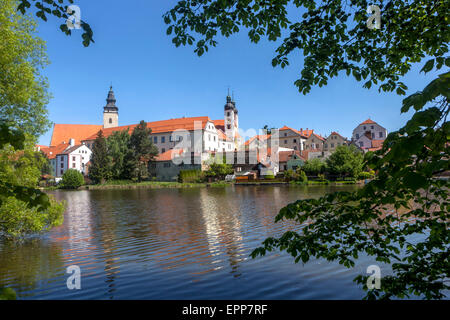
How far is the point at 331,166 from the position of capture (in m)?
57.1

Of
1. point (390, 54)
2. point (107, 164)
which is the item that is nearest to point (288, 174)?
point (107, 164)

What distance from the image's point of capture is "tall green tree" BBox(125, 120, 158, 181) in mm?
71562

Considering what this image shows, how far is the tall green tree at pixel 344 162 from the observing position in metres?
54.6

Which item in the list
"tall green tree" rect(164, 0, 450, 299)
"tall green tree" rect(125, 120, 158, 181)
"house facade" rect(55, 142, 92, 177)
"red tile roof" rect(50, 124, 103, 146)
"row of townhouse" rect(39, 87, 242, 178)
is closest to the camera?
"tall green tree" rect(164, 0, 450, 299)

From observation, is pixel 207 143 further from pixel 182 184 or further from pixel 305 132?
pixel 305 132

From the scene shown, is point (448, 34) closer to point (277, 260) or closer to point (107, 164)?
point (277, 260)

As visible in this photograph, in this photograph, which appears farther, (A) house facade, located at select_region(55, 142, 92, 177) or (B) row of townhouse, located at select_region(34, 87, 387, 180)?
(A) house facade, located at select_region(55, 142, 92, 177)

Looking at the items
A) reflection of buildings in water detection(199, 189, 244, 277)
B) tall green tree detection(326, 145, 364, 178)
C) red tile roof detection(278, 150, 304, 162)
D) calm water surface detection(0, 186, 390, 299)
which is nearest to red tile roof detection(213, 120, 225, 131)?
red tile roof detection(278, 150, 304, 162)

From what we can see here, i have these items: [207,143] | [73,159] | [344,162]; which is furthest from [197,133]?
[344,162]

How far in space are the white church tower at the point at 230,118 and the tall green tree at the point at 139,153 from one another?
29724 mm

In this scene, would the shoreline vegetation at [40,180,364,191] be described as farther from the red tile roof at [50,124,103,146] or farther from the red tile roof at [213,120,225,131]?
the red tile roof at [50,124,103,146]

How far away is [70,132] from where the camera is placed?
4449 inches

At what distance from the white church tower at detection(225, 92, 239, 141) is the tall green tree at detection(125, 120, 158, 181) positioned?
97.5 feet
